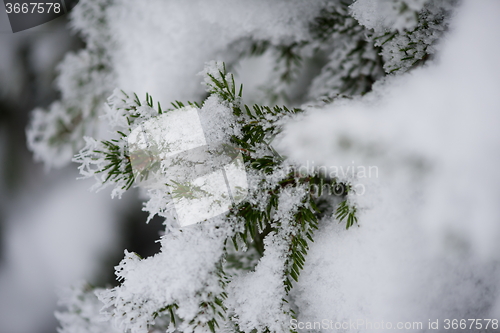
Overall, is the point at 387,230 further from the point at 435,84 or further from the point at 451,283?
the point at 435,84

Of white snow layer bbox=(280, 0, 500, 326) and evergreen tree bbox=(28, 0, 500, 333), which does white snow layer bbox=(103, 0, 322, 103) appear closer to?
evergreen tree bbox=(28, 0, 500, 333)

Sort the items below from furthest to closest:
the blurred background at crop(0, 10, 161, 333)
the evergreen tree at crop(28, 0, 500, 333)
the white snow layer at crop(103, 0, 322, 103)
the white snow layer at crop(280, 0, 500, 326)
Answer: the blurred background at crop(0, 10, 161, 333) < the white snow layer at crop(103, 0, 322, 103) < the white snow layer at crop(280, 0, 500, 326) < the evergreen tree at crop(28, 0, 500, 333)

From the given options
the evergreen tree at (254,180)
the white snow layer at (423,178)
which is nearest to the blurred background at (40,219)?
the evergreen tree at (254,180)

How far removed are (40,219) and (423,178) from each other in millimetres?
1492

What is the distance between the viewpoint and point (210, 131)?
1.58ft

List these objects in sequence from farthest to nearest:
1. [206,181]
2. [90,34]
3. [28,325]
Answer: [28,325]
[90,34]
[206,181]

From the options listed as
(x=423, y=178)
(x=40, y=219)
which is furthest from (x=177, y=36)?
(x=40, y=219)

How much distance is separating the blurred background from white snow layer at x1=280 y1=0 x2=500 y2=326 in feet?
2.88

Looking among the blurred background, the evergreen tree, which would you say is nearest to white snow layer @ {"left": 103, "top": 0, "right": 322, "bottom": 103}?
the evergreen tree

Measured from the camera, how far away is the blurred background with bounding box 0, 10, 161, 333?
45.2 inches

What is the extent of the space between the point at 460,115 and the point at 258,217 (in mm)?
419

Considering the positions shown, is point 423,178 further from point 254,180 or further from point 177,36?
point 177,36

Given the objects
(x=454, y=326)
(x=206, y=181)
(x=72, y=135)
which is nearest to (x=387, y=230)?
(x=454, y=326)

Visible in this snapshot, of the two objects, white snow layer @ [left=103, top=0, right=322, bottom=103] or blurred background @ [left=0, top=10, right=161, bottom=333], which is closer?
white snow layer @ [left=103, top=0, right=322, bottom=103]
